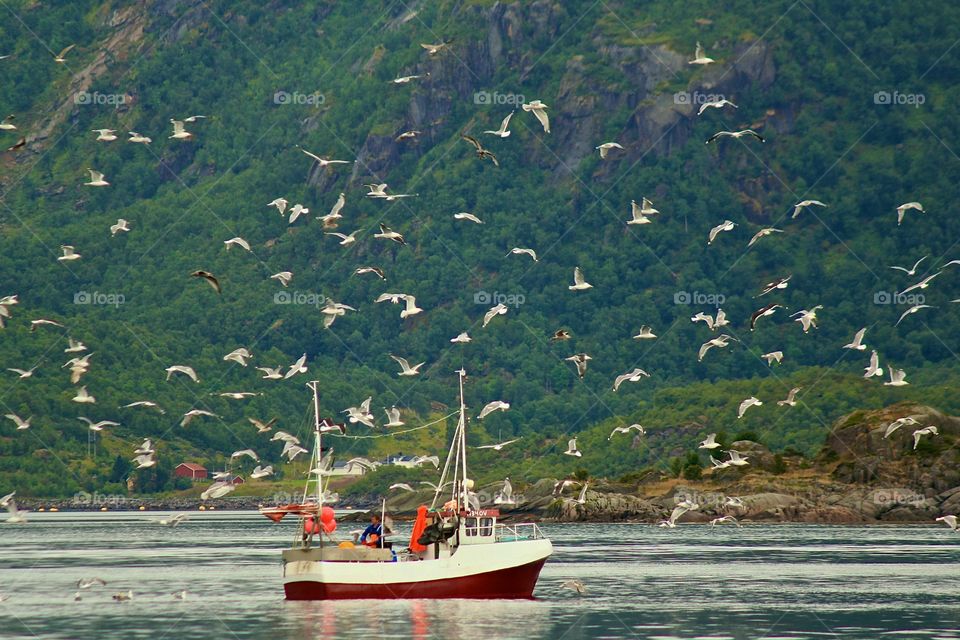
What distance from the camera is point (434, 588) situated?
240 ft

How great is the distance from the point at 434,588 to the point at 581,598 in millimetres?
7125

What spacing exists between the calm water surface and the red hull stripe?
499 mm

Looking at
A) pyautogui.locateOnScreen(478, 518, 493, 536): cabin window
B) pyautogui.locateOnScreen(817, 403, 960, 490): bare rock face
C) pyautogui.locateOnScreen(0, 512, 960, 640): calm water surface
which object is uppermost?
pyautogui.locateOnScreen(817, 403, 960, 490): bare rock face

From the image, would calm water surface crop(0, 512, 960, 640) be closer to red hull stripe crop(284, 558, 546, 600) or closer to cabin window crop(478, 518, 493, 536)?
red hull stripe crop(284, 558, 546, 600)

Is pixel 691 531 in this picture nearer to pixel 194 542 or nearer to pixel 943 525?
pixel 943 525

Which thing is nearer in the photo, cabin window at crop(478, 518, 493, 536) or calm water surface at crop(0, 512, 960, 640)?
calm water surface at crop(0, 512, 960, 640)

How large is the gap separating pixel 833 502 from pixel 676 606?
92.9 m

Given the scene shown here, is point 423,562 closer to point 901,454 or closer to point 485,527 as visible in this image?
point 485,527

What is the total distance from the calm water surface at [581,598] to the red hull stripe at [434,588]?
1.64 feet

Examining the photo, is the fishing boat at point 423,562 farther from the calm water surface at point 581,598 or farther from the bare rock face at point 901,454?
the bare rock face at point 901,454

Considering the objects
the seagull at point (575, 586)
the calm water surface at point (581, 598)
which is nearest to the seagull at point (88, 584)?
the calm water surface at point (581, 598)

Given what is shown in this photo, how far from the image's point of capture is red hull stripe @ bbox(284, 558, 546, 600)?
7300 centimetres

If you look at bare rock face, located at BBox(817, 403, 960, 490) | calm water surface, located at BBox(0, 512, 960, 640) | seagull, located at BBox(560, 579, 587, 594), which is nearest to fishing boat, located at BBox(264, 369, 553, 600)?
calm water surface, located at BBox(0, 512, 960, 640)

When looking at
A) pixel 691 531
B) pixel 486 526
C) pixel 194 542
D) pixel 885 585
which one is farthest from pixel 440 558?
pixel 691 531
